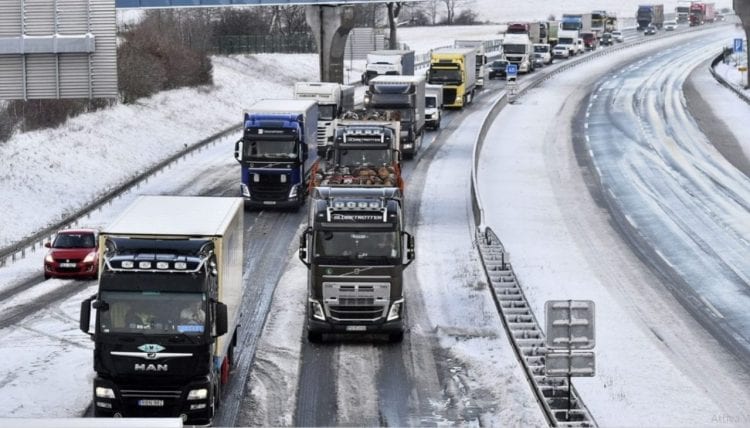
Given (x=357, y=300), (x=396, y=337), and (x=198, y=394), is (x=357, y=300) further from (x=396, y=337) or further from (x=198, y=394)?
(x=198, y=394)

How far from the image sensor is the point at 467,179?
52125 mm

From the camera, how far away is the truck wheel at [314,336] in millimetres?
27875

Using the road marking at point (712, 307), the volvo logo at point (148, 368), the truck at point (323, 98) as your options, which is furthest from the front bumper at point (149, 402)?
the truck at point (323, 98)

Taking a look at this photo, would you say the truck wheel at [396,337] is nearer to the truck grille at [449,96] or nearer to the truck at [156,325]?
the truck at [156,325]

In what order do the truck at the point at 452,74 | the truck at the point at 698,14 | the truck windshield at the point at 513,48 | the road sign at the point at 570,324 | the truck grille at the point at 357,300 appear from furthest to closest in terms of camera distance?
the truck at the point at 698,14, the truck windshield at the point at 513,48, the truck at the point at 452,74, the truck grille at the point at 357,300, the road sign at the point at 570,324

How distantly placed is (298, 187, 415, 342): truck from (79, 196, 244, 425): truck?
219 inches

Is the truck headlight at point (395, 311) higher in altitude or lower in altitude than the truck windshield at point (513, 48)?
lower

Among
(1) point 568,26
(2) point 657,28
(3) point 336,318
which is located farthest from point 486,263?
(2) point 657,28

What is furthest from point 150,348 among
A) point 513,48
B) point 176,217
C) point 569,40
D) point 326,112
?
point 569,40

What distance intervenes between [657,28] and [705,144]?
355ft

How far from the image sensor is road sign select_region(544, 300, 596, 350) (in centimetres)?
1994

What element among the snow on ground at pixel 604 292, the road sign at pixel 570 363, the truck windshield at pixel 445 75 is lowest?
the snow on ground at pixel 604 292

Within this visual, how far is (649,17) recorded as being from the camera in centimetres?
16212

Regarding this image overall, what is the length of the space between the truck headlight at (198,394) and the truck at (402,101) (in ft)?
115
